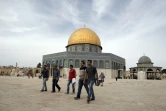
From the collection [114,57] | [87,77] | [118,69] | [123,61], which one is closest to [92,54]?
[114,57]

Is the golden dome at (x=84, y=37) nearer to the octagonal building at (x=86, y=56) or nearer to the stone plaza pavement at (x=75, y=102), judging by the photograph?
the octagonal building at (x=86, y=56)

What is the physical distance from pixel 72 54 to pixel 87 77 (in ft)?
116

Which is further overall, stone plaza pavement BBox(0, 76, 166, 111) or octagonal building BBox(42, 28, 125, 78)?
octagonal building BBox(42, 28, 125, 78)

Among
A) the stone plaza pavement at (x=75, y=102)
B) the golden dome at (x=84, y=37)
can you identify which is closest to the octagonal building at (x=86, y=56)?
the golden dome at (x=84, y=37)

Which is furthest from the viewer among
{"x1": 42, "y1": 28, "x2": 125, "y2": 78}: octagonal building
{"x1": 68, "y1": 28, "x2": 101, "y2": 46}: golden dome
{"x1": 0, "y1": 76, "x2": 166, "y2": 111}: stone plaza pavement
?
{"x1": 68, "y1": 28, "x2": 101, "y2": 46}: golden dome

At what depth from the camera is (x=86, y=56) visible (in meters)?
42.3

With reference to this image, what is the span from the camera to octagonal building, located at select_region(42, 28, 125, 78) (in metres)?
41.9

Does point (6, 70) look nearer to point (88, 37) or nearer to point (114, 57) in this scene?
point (88, 37)

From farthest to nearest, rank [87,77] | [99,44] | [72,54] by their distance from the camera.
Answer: [99,44] < [72,54] < [87,77]

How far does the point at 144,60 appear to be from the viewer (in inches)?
2574

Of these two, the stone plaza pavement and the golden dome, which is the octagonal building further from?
the stone plaza pavement

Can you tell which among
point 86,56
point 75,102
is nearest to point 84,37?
point 86,56


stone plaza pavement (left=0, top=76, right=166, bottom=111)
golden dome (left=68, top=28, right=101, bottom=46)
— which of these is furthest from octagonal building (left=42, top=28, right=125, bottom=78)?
stone plaza pavement (left=0, top=76, right=166, bottom=111)

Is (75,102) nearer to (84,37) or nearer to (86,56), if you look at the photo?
(86,56)
